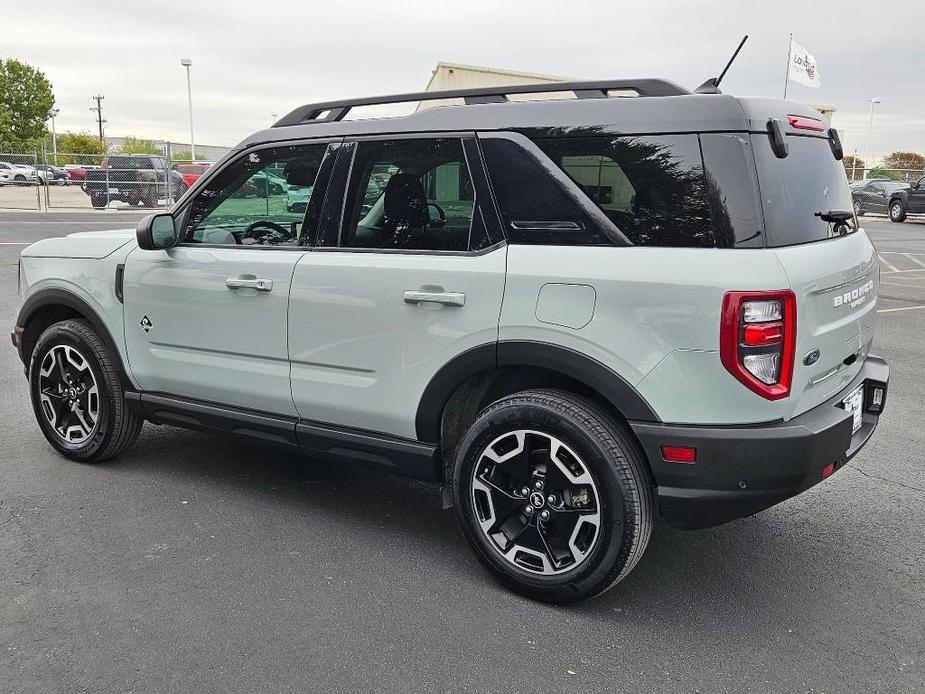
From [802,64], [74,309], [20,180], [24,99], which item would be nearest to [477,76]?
[802,64]

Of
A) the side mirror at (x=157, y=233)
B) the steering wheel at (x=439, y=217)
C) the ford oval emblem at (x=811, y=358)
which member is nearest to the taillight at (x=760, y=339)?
the ford oval emblem at (x=811, y=358)

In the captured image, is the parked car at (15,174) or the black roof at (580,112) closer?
the black roof at (580,112)

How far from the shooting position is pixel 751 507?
2.84 meters

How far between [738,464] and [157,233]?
2.86 meters

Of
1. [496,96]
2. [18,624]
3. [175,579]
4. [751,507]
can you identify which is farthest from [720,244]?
[18,624]

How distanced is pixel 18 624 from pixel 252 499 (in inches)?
52.3

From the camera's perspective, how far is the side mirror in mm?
3959

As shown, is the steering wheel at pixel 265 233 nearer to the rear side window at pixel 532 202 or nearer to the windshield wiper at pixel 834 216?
the rear side window at pixel 532 202

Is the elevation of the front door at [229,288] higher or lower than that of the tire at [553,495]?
higher

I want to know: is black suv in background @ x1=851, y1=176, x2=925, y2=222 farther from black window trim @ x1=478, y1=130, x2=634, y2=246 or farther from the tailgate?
black window trim @ x1=478, y1=130, x2=634, y2=246

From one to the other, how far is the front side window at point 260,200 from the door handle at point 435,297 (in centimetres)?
72

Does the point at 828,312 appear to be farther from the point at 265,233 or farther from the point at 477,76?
the point at 477,76

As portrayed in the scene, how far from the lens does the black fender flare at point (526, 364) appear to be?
113 inches

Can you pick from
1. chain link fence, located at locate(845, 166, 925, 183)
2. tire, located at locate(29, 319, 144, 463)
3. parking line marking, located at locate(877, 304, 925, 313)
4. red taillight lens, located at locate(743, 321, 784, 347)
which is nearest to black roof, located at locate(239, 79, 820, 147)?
red taillight lens, located at locate(743, 321, 784, 347)
